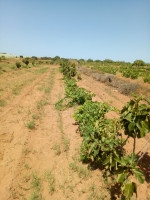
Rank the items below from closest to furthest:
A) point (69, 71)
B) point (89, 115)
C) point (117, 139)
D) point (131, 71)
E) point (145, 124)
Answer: point (145, 124)
point (117, 139)
point (89, 115)
point (69, 71)
point (131, 71)

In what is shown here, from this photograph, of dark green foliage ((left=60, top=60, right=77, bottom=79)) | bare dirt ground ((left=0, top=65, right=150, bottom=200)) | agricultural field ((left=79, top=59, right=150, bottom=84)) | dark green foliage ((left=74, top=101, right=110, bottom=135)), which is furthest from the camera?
dark green foliage ((left=60, top=60, right=77, bottom=79))

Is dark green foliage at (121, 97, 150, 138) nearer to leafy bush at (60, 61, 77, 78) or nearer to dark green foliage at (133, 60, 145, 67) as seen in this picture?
leafy bush at (60, 61, 77, 78)

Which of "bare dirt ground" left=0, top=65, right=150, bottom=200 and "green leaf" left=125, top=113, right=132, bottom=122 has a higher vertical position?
"green leaf" left=125, top=113, right=132, bottom=122

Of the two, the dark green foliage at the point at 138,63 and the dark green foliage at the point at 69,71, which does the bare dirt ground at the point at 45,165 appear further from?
the dark green foliage at the point at 138,63

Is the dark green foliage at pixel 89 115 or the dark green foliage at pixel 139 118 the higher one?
the dark green foliage at pixel 139 118

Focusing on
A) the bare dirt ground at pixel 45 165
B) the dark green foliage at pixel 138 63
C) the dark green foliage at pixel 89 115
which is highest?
the dark green foliage at pixel 138 63

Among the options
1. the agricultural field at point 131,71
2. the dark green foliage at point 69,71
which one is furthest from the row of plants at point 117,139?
the agricultural field at point 131,71

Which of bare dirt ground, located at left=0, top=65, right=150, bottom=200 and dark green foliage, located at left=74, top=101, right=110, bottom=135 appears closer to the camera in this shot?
bare dirt ground, located at left=0, top=65, right=150, bottom=200

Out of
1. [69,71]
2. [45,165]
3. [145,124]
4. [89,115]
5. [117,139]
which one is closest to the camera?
[145,124]

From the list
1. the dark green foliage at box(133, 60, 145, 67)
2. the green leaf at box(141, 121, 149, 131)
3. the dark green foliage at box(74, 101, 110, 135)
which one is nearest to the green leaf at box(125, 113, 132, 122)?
the green leaf at box(141, 121, 149, 131)

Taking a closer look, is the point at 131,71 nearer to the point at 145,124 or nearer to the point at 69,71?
the point at 69,71

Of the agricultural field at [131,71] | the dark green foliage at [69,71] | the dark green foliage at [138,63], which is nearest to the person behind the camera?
the agricultural field at [131,71]

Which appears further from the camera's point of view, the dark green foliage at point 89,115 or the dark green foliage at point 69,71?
the dark green foliage at point 69,71

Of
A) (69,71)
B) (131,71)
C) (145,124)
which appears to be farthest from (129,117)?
(131,71)
